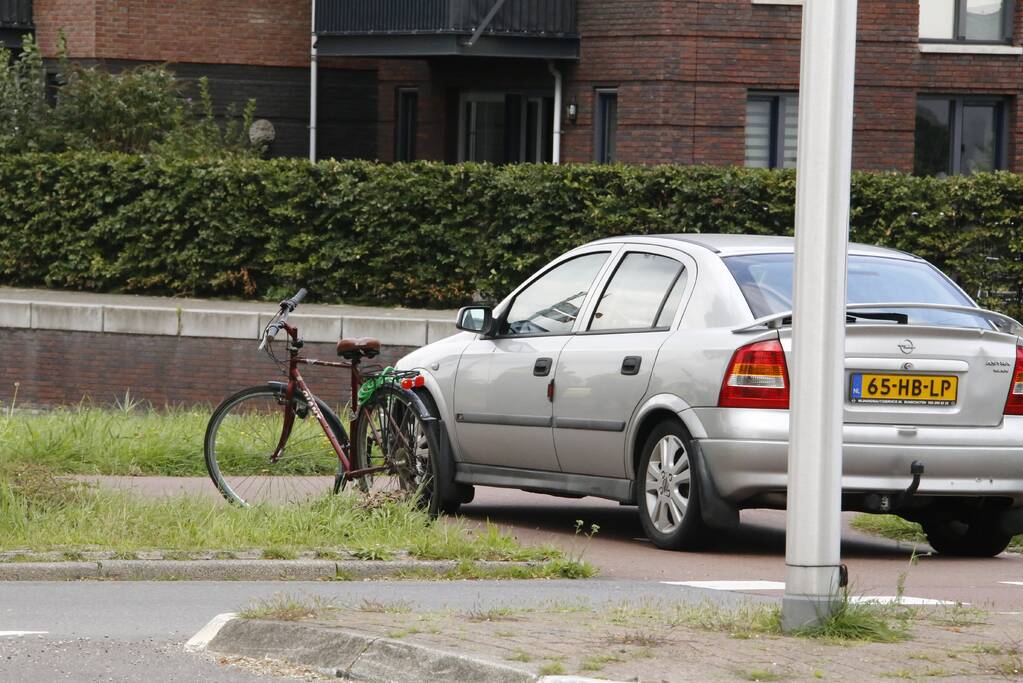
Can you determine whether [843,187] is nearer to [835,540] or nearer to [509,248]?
[835,540]

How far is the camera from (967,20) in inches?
978

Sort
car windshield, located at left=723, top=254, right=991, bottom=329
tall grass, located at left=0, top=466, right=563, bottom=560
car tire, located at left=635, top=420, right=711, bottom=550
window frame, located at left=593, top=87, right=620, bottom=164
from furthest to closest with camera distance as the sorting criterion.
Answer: window frame, located at left=593, top=87, right=620, bottom=164, car windshield, located at left=723, top=254, right=991, bottom=329, car tire, located at left=635, top=420, right=711, bottom=550, tall grass, located at left=0, top=466, right=563, bottom=560

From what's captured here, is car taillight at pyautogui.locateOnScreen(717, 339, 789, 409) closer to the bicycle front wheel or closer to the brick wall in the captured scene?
the bicycle front wheel

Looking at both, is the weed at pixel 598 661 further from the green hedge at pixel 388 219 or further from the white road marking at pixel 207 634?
the green hedge at pixel 388 219

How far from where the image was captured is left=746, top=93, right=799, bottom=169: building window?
2470cm

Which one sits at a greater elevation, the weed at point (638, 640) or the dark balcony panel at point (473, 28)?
the dark balcony panel at point (473, 28)

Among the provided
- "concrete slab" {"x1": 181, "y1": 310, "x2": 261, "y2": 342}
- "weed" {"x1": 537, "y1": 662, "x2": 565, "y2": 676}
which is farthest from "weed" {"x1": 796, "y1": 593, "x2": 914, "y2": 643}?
"concrete slab" {"x1": 181, "y1": 310, "x2": 261, "y2": 342}

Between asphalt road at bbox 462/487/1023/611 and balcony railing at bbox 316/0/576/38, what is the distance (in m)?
13.2

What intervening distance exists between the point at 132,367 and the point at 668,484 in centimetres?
1064

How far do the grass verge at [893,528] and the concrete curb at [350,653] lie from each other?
5.09m

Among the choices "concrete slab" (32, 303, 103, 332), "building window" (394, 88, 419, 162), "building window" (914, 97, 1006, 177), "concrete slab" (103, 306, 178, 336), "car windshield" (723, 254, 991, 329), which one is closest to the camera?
"car windshield" (723, 254, 991, 329)

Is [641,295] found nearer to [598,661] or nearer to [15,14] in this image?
[598,661]

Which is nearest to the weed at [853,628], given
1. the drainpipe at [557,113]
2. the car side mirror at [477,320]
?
the car side mirror at [477,320]

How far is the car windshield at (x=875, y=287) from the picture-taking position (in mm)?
9328
